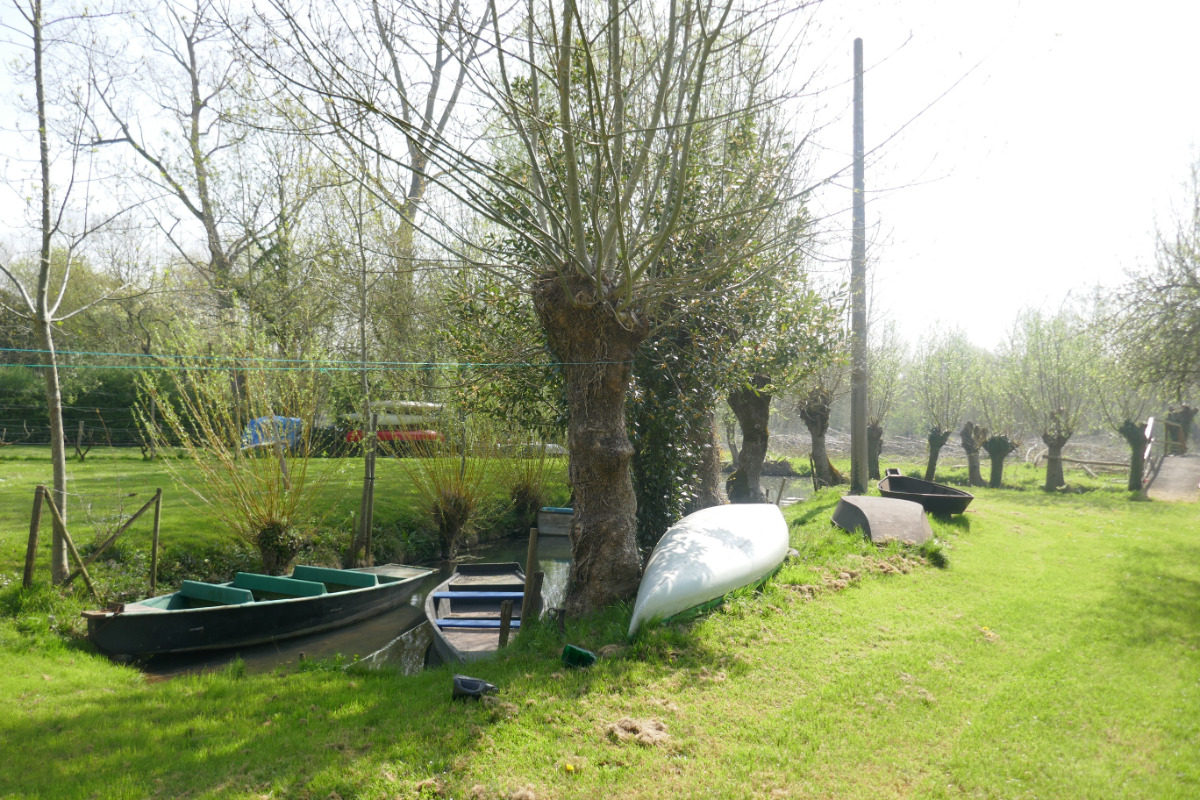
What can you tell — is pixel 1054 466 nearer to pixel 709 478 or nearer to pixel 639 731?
pixel 709 478

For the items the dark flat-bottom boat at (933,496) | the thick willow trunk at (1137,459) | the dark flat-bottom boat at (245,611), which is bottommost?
the dark flat-bottom boat at (245,611)

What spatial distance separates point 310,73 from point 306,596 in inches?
273

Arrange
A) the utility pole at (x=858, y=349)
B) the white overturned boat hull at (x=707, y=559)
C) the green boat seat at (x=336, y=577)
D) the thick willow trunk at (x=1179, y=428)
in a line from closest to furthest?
the white overturned boat hull at (x=707, y=559), the green boat seat at (x=336, y=577), the utility pole at (x=858, y=349), the thick willow trunk at (x=1179, y=428)

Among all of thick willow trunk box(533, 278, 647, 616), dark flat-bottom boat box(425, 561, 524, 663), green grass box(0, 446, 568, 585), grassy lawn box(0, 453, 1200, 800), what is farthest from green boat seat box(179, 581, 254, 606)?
thick willow trunk box(533, 278, 647, 616)

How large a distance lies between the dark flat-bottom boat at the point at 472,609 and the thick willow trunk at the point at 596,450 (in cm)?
110

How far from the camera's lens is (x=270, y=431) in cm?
1031

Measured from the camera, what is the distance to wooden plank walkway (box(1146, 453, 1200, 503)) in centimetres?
1603

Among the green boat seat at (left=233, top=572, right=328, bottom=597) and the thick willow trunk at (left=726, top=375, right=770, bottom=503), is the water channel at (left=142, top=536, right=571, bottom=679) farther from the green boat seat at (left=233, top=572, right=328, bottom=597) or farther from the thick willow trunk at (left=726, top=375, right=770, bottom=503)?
the thick willow trunk at (left=726, top=375, right=770, bottom=503)

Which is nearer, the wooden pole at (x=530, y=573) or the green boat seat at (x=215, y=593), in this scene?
the wooden pole at (x=530, y=573)

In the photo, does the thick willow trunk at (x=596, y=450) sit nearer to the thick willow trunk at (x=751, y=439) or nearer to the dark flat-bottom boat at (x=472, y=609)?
the dark flat-bottom boat at (x=472, y=609)

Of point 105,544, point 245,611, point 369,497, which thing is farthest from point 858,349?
point 105,544

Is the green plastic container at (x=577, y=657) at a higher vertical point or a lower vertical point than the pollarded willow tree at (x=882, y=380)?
lower

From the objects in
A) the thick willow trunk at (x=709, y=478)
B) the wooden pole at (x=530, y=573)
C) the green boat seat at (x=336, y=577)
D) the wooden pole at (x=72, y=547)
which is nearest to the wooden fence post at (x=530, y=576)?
the wooden pole at (x=530, y=573)

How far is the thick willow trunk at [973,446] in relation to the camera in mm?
21516
